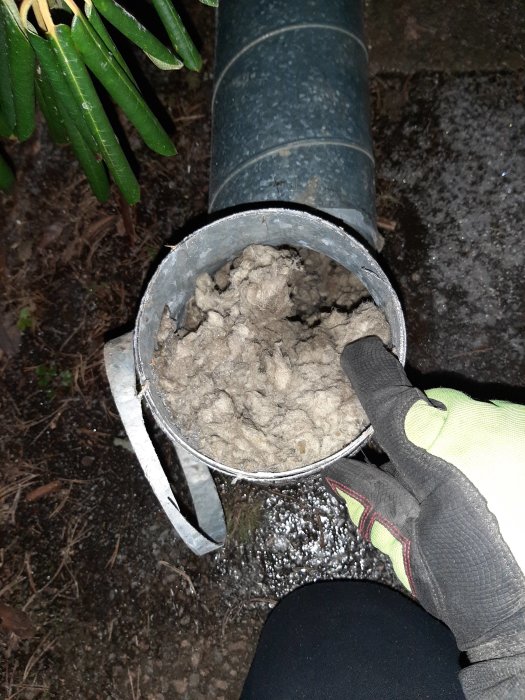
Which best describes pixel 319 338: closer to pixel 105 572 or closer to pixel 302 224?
pixel 302 224

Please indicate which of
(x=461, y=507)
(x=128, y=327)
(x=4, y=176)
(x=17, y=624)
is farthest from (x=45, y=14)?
(x=17, y=624)

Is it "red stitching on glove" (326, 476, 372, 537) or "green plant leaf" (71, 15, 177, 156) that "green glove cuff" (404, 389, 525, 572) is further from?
"green plant leaf" (71, 15, 177, 156)

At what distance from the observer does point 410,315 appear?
1638mm

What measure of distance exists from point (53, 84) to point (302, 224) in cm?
53

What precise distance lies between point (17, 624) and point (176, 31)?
1.63 m

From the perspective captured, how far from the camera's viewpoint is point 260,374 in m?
1.18

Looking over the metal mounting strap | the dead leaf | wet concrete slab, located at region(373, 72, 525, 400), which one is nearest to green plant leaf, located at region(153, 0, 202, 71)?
the metal mounting strap

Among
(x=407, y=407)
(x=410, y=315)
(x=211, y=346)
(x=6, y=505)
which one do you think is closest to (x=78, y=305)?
(x=6, y=505)

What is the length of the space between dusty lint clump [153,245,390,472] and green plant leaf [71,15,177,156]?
12.3 inches

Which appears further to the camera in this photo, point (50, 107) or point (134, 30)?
point (50, 107)

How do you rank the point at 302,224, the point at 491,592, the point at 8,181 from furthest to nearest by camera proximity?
the point at 8,181, the point at 302,224, the point at 491,592

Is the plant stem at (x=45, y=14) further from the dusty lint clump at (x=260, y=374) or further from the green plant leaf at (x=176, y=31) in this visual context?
the dusty lint clump at (x=260, y=374)

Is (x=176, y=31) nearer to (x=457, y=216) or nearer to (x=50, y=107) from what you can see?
(x=50, y=107)

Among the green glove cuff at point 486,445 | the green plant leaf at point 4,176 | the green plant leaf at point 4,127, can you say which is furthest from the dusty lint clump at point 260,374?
the green plant leaf at point 4,176
